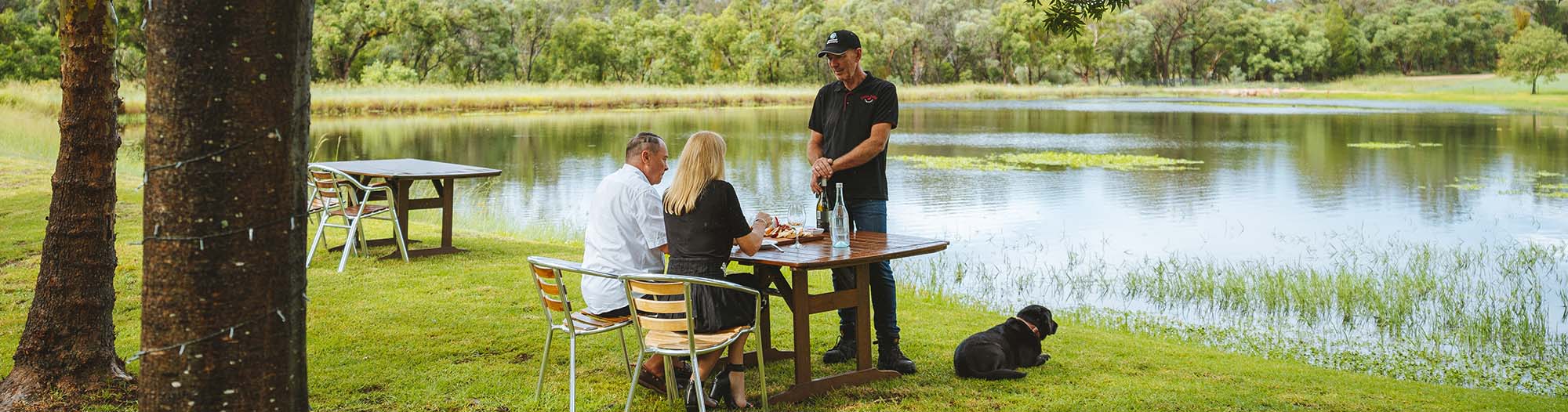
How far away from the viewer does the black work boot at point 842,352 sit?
484 centimetres

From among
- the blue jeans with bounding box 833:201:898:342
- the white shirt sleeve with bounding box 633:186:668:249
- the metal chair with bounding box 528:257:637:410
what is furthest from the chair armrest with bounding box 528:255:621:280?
the blue jeans with bounding box 833:201:898:342

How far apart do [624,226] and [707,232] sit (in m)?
0.42

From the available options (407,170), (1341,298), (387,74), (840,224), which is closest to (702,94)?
(387,74)

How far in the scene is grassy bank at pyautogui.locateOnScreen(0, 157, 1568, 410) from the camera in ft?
13.8

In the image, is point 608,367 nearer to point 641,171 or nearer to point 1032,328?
point 641,171

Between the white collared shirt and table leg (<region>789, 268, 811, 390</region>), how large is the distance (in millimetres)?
515

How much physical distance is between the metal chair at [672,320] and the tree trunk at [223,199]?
1301mm

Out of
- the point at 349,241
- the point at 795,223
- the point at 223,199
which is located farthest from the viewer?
the point at 349,241

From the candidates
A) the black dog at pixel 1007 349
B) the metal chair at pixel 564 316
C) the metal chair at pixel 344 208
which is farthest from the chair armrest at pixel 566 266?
the metal chair at pixel 344 208

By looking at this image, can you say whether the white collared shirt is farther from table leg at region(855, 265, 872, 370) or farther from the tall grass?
the tall grass

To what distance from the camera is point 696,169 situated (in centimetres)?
387

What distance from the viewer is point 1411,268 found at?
8586 millimetres

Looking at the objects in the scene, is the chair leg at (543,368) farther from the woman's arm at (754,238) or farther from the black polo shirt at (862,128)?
the black polo shirt at (862,128)

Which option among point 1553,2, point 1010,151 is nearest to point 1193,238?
point 1010,151
